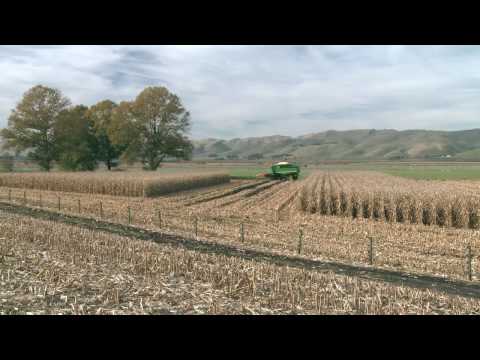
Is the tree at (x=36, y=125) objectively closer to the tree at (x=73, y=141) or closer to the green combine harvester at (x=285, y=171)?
the tree at (x=73, y=141)

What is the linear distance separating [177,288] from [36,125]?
61003mm

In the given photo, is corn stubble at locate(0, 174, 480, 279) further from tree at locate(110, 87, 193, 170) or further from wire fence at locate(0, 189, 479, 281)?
tree at locate(110, 87, 193, 170)

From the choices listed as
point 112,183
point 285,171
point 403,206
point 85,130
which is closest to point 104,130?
point 85,130

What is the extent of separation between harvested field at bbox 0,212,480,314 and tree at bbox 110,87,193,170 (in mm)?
45611

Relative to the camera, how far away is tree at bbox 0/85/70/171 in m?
59.0

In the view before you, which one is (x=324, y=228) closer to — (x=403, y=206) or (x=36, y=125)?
(x=403, y=206)

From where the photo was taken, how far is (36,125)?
59.6m

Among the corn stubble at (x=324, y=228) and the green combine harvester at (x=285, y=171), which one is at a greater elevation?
the green combine harvester at (x=285, y=171)

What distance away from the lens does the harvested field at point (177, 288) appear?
8906mm

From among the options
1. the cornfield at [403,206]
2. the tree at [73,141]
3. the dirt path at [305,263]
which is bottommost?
the dirt path at [305,263]

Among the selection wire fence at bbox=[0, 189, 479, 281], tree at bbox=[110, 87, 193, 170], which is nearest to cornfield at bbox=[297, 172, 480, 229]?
wire fence at bbox=[0, 189, 479, 281]

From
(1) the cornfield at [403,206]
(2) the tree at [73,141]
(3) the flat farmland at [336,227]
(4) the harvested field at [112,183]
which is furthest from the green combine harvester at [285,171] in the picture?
(1) the cornfield at [403,206]

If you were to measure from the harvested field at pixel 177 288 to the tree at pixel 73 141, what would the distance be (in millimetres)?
50075

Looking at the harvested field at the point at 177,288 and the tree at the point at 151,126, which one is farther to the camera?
the tree at the point at 151,126
